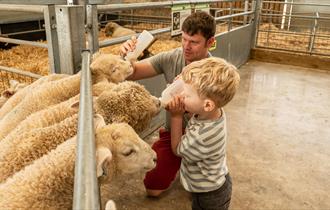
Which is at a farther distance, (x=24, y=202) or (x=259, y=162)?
(x=259, y=162)

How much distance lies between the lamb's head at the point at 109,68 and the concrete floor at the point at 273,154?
0.95m

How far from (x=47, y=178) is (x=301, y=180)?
2.22 m

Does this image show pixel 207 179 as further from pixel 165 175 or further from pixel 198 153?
pixel 165 175

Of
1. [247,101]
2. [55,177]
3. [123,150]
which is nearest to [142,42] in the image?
[123,150]

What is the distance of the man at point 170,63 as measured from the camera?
7.13 feet

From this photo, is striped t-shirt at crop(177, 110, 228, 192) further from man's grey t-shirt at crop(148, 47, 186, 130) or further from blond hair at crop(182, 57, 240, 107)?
man's grey t-shirt at crop(148, 47, 186, 130)

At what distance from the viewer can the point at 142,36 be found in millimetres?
2107

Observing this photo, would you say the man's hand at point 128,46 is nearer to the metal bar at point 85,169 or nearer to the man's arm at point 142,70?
the man's arm at point 142,70

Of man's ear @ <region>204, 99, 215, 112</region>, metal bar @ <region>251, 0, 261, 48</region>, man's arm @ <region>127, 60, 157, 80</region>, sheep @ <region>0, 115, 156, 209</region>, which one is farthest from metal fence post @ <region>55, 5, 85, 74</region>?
metal bar @ <region>251, 0, 261, 48</region>

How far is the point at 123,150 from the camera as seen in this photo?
4.51ft

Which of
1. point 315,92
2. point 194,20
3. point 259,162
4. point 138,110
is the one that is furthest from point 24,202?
point 315,92

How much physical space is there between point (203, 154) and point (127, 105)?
502 millimetres

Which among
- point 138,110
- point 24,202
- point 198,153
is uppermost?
point 138,110

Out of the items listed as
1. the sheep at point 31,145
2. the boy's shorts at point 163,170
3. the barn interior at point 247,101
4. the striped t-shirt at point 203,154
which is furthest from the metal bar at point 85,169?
the boy's shorts at point 163,170
